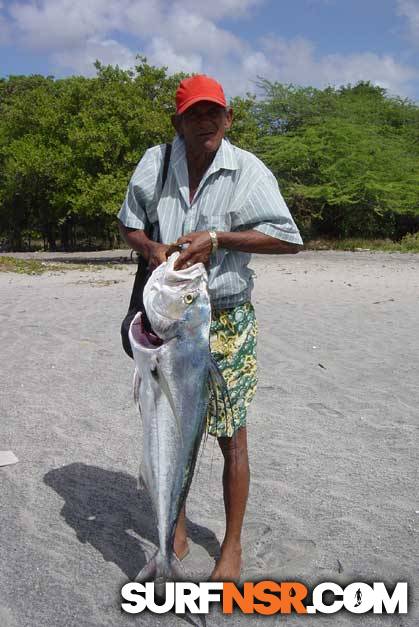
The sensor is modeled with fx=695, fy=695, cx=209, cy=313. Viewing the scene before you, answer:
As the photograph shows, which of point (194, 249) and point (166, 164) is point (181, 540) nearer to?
point (194, 249)

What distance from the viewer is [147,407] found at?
279cm

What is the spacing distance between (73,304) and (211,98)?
9.23m

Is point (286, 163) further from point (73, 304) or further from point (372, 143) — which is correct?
point (73, 304)

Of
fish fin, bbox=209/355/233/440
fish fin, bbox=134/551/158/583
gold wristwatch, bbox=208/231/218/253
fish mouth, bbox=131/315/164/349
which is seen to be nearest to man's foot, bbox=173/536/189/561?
fish fin, bbox=134/551/158/583

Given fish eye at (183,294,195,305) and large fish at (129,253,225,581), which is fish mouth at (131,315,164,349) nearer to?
large fish at (129,253,225,581)

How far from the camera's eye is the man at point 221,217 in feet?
9.70

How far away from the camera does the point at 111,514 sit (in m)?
3.98

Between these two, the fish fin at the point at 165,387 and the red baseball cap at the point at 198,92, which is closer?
the fish fin at the point at 165,387

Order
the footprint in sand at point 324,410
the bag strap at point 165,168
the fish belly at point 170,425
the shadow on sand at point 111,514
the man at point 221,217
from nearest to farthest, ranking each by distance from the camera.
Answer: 1. the fish belly at point 170,425
2. the man at point 221,217
3. the bag strap at point 165,168
4. the shadow on sand at point 111,514
5. the footprint in sand at point 324,410

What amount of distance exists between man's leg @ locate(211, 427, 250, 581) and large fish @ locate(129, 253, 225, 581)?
37 centimetres

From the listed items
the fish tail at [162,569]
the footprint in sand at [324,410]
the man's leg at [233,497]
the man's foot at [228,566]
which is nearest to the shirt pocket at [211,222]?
the man's leg at [233,497]

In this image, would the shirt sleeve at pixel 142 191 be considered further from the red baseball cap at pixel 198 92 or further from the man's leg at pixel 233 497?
the man's leg at pixel 233 497

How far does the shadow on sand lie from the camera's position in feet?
11.7

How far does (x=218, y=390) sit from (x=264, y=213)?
0.78 m
